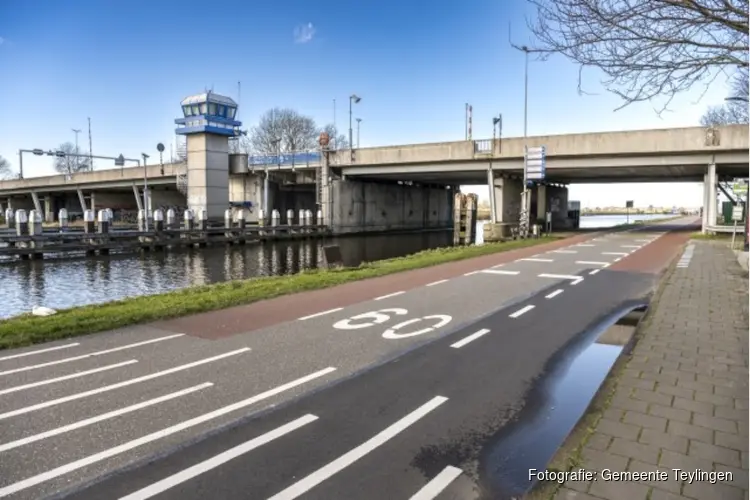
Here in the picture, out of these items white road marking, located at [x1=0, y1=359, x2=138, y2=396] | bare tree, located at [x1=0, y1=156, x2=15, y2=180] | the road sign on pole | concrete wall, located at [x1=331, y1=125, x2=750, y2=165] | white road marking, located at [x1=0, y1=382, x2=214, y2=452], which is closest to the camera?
white road marking, located at [x1=0, y1=382, x2=214, y2=452]

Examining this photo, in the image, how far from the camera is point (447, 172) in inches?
1667

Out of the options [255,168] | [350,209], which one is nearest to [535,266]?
[350,209]

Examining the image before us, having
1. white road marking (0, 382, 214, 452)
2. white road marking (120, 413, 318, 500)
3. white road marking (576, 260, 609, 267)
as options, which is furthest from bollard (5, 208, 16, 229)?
white road marking (120, 413, 318, 500)

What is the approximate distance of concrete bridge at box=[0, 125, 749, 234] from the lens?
→ 1230 inches

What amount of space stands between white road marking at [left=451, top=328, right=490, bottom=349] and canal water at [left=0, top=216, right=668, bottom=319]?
11176 millimetres

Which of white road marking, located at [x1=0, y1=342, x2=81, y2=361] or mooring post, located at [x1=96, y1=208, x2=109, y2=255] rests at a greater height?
mooring post, located at [x1=96, y1=208, x2=109, y2=255]

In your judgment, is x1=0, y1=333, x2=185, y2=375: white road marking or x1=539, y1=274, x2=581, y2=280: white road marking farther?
x1=539, y1=274, x2=581, y2=280: white road marking

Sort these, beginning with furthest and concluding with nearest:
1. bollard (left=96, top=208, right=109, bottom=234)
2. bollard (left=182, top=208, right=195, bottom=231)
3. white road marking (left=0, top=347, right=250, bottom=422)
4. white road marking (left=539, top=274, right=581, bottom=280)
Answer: bollard (left=182, top=208, right=195, bottom=231), bollard (left=96, top=208, right=109, bottom=234), white road marking (left=539, top=274, right=581, bottom=280), white road marking (left=0, top=347, right=250, bottom=422)

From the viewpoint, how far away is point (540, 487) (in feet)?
11.0

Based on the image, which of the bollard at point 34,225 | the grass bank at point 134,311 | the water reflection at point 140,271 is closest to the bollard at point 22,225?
the bollard at point 34,225

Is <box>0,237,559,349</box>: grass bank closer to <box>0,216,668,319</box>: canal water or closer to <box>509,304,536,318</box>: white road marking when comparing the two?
<box>0,216,668,319</box>: canal water

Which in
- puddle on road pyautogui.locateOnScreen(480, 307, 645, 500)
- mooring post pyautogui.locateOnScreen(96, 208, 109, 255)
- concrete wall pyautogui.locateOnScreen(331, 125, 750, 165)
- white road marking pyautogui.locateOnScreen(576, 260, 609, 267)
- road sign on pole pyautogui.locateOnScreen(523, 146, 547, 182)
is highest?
concrete wall pyautogui.locateOnScreen(331, 125, 750, 165)

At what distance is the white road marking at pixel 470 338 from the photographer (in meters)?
7.16

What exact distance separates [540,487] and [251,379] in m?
3.45
